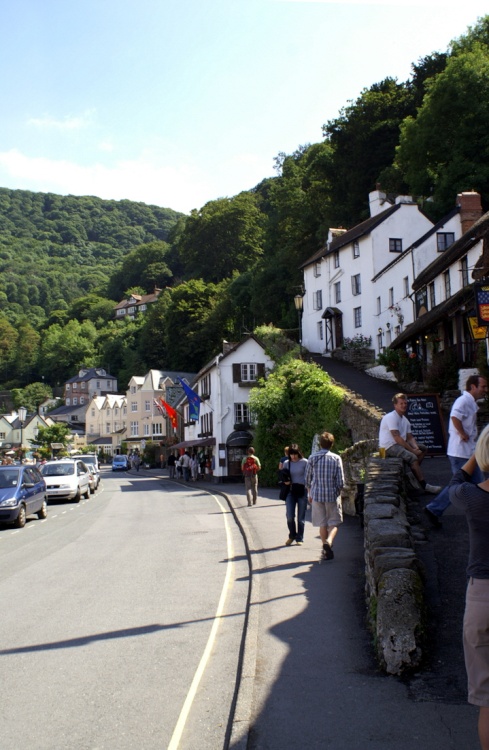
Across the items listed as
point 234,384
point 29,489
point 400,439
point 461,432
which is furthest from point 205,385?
point 461,432

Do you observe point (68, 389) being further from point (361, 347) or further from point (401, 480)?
point (401, 480)

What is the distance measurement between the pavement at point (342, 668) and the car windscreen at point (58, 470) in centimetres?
1991

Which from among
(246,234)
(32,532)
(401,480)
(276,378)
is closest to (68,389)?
(246,234)

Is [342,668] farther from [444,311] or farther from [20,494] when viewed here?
[444,311]

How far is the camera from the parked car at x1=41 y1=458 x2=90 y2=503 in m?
28.6

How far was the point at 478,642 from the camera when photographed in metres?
4.12

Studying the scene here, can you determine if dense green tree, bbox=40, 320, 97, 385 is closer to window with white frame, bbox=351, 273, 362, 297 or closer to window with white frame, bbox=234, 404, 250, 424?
window with white frame, bbox=351, 273, 362, 297

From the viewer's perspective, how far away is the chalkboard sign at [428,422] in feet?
57.0

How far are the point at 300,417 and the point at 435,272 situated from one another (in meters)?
8.94

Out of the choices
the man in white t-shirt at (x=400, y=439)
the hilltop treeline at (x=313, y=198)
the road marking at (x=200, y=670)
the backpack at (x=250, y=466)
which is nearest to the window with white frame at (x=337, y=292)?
the hilltop treeline at (x=313, y=198)

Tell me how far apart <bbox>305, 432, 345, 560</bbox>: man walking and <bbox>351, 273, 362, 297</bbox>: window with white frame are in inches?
1562

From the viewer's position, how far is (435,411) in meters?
17.5

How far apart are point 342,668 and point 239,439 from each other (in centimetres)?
3846

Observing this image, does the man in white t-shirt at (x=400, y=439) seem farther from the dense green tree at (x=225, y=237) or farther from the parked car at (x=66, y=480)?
the dense green tree at (x=225, y=237)
